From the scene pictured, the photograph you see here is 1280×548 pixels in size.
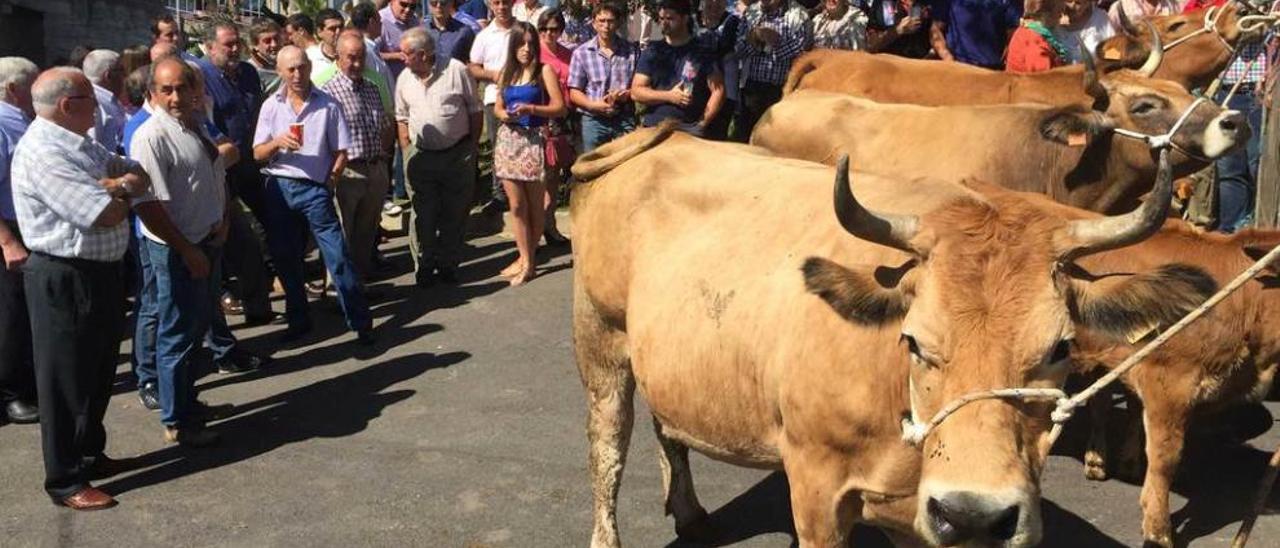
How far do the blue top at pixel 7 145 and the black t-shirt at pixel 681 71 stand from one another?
14.8 feet

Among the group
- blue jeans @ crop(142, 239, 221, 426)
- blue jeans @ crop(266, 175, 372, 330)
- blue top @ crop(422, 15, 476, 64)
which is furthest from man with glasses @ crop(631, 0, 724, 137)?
blue jeans @ crop(142, 239, 221, 426)

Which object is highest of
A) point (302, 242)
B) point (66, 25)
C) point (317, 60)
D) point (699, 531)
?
point (317, 60)

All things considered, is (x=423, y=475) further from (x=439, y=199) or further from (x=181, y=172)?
(x=439, y=199)

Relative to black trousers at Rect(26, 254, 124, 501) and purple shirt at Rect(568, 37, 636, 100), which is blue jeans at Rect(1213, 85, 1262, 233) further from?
black trousers at Rect(26, 254, 124, 501)

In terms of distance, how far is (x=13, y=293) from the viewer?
8242 mm

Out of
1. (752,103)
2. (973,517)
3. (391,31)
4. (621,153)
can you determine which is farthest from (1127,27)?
(973,517)

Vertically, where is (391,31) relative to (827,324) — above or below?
above

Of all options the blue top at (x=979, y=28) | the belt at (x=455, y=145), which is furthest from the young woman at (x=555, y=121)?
the blue top at (x=979, y=28)

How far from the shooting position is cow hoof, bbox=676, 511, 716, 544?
6.41m

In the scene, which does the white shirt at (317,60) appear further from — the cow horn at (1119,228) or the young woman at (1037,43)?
the cow horn at (1119,228)

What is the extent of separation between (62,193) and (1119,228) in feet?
16.3

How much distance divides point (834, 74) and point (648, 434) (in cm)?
374

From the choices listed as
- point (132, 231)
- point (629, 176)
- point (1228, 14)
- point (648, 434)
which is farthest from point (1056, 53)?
point (132, 231)

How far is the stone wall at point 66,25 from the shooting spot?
70.4 feet
